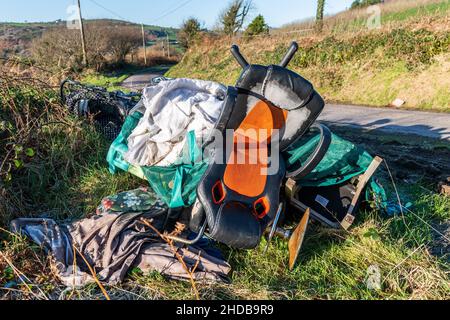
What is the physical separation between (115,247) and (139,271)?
9.9 inches

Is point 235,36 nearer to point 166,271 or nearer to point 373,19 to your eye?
point 373,19

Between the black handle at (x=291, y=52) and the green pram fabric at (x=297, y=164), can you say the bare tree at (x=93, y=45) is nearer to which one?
the green pram fabric at (x=297, y=164)

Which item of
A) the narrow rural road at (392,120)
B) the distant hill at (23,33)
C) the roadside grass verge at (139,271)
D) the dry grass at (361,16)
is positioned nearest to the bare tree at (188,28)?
the distant hill at (23,33)

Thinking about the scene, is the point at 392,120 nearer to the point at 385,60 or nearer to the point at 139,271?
the point at 385,60

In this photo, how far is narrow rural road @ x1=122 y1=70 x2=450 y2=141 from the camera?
6.69 metres

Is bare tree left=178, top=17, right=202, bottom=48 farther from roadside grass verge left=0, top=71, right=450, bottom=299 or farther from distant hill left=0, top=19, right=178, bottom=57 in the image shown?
roadside grass verge left=0, top=71, right=450, bottom=299

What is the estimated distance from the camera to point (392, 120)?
308 inches

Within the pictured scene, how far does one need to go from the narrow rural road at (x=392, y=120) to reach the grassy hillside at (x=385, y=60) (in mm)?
975

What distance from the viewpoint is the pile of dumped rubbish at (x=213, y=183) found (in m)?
2.43

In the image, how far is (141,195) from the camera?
3.10 m

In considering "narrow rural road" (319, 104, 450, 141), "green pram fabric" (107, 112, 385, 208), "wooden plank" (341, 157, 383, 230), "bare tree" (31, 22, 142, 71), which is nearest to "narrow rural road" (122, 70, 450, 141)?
"narrow rural road" (319, 104, 450, 141)

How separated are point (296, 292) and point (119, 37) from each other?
30141 mm

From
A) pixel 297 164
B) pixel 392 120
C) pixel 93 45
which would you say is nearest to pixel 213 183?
pixel 297 164
